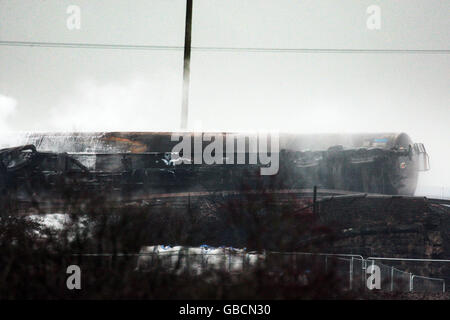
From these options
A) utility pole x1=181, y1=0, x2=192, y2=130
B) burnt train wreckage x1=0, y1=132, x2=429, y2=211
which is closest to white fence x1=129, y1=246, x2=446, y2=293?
burnt train wreckage x1=0, y1=132, x2=429, y2=211

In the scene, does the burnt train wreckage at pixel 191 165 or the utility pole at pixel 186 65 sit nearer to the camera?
the burnt train wreckage at pixel 191 165

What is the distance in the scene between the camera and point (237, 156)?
15734 mm

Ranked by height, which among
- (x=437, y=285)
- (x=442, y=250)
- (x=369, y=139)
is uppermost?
(x=369, y=139)

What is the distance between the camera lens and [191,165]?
1551cm

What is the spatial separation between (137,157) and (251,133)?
4554 millimetres

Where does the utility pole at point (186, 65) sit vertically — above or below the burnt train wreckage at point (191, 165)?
above

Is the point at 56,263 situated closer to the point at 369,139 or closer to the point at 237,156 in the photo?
the point at 237,156

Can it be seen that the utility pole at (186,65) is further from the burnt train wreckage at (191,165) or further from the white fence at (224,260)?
the white fence at (224,260)

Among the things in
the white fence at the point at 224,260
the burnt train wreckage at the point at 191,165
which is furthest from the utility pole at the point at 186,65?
the white fence at the point at 224,260

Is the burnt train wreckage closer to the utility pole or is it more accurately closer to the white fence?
the utility pole

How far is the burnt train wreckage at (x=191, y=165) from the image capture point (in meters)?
15.1

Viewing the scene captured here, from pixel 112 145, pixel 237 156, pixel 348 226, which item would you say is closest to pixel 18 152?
pixel 112 145

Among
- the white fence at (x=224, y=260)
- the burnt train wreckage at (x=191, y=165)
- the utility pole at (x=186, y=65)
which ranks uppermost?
the utility pole at (x=186, y=65)

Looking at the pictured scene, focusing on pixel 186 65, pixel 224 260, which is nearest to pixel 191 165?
pixel 186 65
